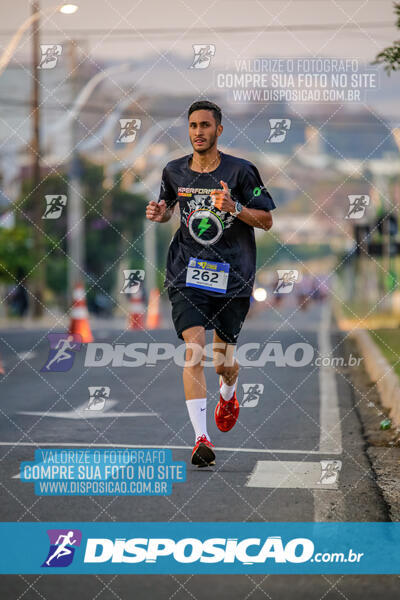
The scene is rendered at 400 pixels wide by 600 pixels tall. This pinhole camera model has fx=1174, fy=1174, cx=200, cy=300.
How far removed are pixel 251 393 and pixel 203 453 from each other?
432 cm

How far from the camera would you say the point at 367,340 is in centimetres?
1841

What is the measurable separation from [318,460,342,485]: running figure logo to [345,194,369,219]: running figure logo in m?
2.87

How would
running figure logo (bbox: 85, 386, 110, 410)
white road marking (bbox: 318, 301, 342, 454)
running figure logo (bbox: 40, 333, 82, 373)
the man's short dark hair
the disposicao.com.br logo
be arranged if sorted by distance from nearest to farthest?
the disposicao.com.br logo, the man's short dark hair, white road marking (bbox: 318, 301, 342, 454), running figure logo (bbox: 85, 386, 110, 410), running figure logo (bbox: 40, 333, 82, 373)

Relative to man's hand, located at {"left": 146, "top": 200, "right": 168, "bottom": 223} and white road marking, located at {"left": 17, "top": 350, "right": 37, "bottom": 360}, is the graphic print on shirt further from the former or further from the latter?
white road marking, located at {"left": 17, "top": 350, "right": 37, "bottom": 360}

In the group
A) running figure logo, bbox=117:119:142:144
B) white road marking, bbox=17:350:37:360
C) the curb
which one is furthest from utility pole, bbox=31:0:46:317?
running figure logo, bbox=117:119:142:144

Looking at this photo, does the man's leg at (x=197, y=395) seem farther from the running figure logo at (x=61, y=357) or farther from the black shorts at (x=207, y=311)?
the running figure logo at (x=61, y=357)

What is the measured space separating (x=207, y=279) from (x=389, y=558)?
2.42 meters

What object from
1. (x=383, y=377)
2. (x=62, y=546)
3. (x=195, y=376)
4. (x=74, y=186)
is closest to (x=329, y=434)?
(x=195, y=376)

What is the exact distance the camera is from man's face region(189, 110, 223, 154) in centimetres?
651

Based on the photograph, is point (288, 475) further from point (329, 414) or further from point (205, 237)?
point (329, 414)

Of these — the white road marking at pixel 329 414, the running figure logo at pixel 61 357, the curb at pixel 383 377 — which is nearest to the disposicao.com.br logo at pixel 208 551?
the white road marking at pixel 329 414

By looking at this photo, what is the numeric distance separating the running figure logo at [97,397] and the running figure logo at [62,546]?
4668 millimetres

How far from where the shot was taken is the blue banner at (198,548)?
4445mm

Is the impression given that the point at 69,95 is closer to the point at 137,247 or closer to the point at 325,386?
the point at 325,386
